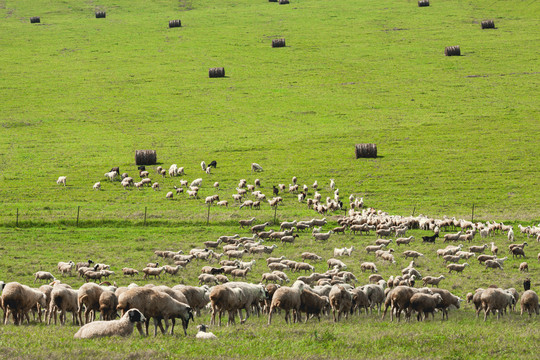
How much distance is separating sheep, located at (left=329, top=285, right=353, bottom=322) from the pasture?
3.72 feet

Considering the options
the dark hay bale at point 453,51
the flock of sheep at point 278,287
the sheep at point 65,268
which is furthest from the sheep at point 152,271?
the dark hay bale at point 453,51

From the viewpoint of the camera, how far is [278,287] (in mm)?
21219

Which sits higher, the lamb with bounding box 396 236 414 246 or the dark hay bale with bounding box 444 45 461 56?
the dark hay bale with bounding box 444 45 461 56

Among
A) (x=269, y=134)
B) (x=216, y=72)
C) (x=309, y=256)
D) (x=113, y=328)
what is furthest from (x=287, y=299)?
(x=216, y=72)

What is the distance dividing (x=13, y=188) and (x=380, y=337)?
39825mm

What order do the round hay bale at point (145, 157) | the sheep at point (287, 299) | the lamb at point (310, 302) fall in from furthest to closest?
1. the round hay bale at point (145, 157)
2. the lamb at point (310, 302)
3. the sheep at point (287, 299)

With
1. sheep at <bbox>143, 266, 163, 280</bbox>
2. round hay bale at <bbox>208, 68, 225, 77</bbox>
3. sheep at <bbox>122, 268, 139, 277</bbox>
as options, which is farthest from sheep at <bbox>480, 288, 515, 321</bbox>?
round hay bale at <bbox>208, 68, 225, 77</bbox>

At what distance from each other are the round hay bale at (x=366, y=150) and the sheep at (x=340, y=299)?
1411 inches

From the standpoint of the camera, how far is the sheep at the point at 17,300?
719 inches

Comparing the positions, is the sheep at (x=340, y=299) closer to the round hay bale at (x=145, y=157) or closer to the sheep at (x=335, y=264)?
the sheep at (x=335, y=264)

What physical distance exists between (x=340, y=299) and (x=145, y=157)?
37933 mm

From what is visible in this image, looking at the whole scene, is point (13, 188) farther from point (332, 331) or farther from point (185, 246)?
point (332, 331)

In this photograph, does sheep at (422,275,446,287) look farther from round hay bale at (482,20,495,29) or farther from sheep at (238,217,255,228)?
round hay bale at (482,20,495,29)

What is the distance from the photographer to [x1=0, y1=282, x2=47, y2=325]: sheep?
18.3 m
